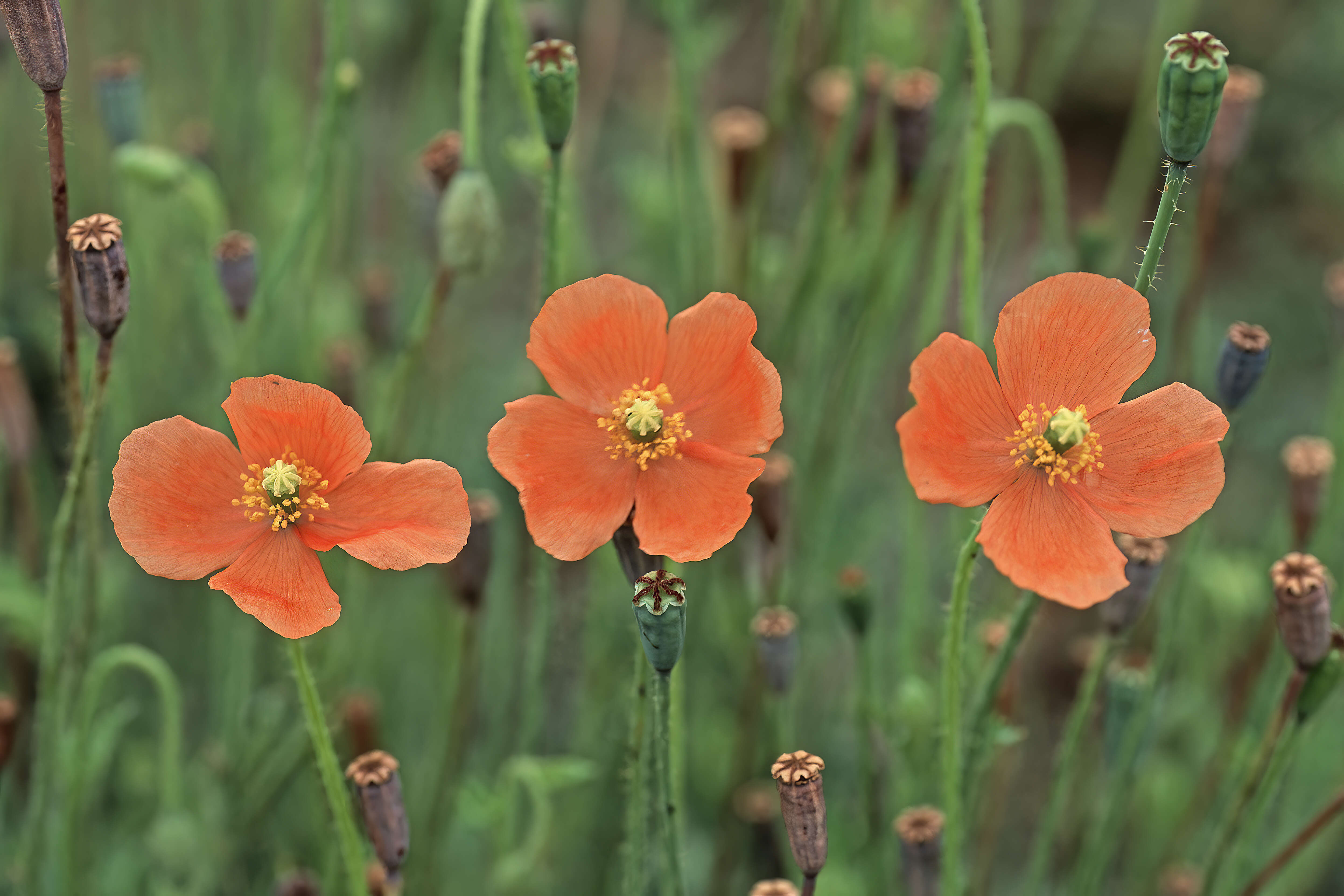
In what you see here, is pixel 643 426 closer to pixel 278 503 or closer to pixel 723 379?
pixel 723 379

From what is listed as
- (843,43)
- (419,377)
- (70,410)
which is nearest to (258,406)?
(70,410)

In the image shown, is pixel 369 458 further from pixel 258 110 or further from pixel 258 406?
pixel 258 110

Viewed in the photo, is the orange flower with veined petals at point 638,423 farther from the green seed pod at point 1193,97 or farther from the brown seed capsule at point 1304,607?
the brown seed capsule at point 1304,607

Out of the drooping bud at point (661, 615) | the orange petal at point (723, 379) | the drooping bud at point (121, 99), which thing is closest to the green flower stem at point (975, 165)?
the orange petal at point (723, 379)

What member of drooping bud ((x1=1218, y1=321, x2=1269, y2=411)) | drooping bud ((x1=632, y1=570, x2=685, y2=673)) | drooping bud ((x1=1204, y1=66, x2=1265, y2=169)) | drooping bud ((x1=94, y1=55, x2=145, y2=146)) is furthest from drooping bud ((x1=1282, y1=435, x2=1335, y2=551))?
drooping bud ((x1=94, y1=55, x2=145, y2=146))

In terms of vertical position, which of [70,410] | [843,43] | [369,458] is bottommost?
[369,458]

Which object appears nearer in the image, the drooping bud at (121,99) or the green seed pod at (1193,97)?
the green seed pod at (1193,97)
